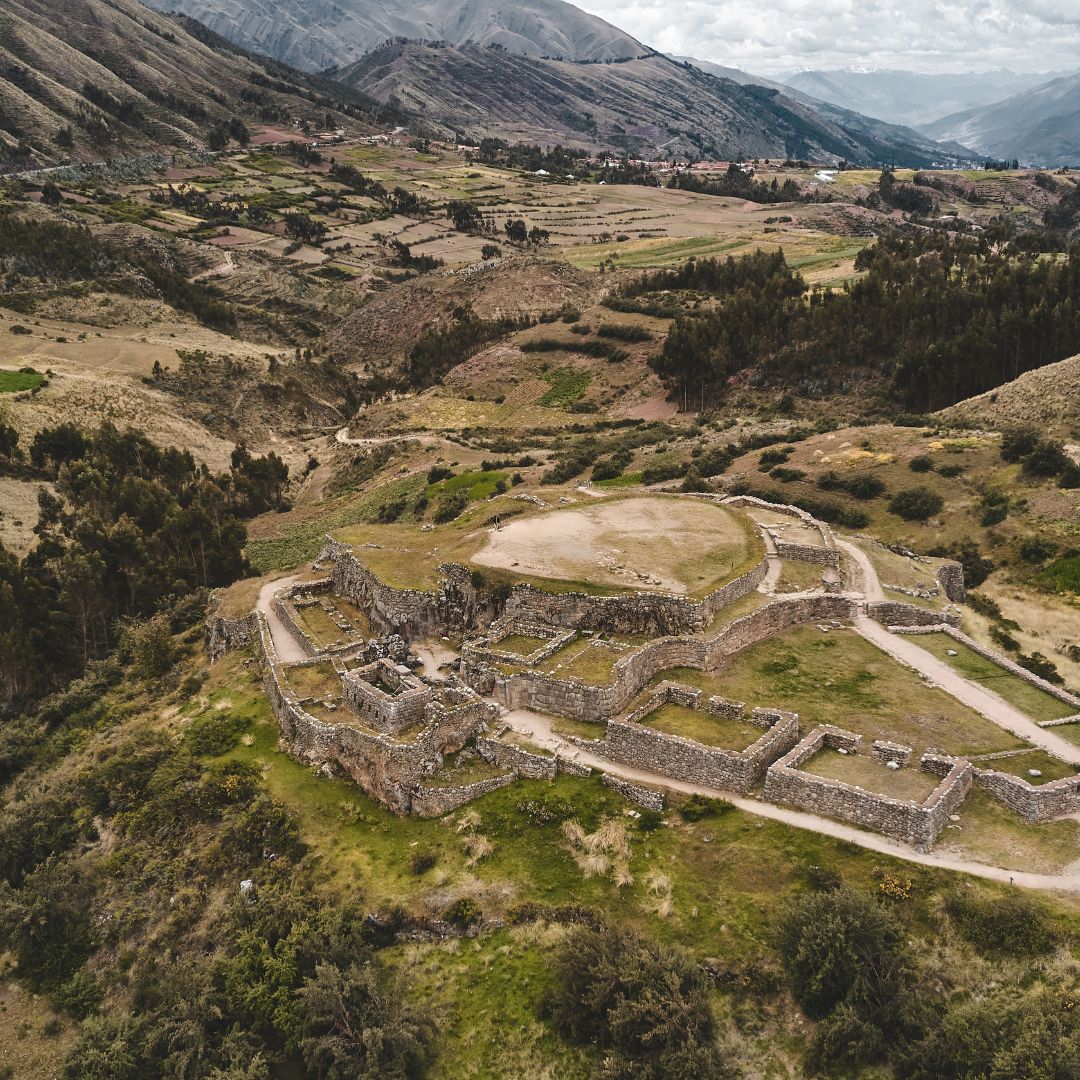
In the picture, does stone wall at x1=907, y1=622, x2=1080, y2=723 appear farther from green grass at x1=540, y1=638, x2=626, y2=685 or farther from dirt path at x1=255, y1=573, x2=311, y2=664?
dirt path at x1=255, y1=573, x2=311, y2=664

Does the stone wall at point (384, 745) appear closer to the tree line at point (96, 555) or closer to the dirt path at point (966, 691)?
the dirt path at point (966, 691)

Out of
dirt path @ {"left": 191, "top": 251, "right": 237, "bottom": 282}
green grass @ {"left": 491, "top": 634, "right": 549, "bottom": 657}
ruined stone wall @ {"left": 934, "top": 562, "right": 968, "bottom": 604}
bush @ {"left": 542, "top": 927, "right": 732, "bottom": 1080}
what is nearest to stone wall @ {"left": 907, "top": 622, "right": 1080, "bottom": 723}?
ruined stone wall @ {"left": 934, "top": 562, "right": 968, "bottom": 604}

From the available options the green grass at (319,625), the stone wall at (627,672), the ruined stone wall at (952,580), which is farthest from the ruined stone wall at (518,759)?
the ruined stone wall at (952,580)

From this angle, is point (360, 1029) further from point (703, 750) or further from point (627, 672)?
point (627, 672)

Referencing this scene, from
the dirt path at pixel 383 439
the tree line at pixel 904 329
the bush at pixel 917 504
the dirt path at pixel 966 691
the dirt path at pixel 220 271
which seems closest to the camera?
the dirt path at pixel 966 691

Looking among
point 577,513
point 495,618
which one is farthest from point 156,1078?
point 577,513

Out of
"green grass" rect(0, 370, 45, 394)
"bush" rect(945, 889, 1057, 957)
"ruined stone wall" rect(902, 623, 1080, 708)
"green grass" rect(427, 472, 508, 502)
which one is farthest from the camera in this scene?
"green grass" rect(0, 370, 45, 394)
